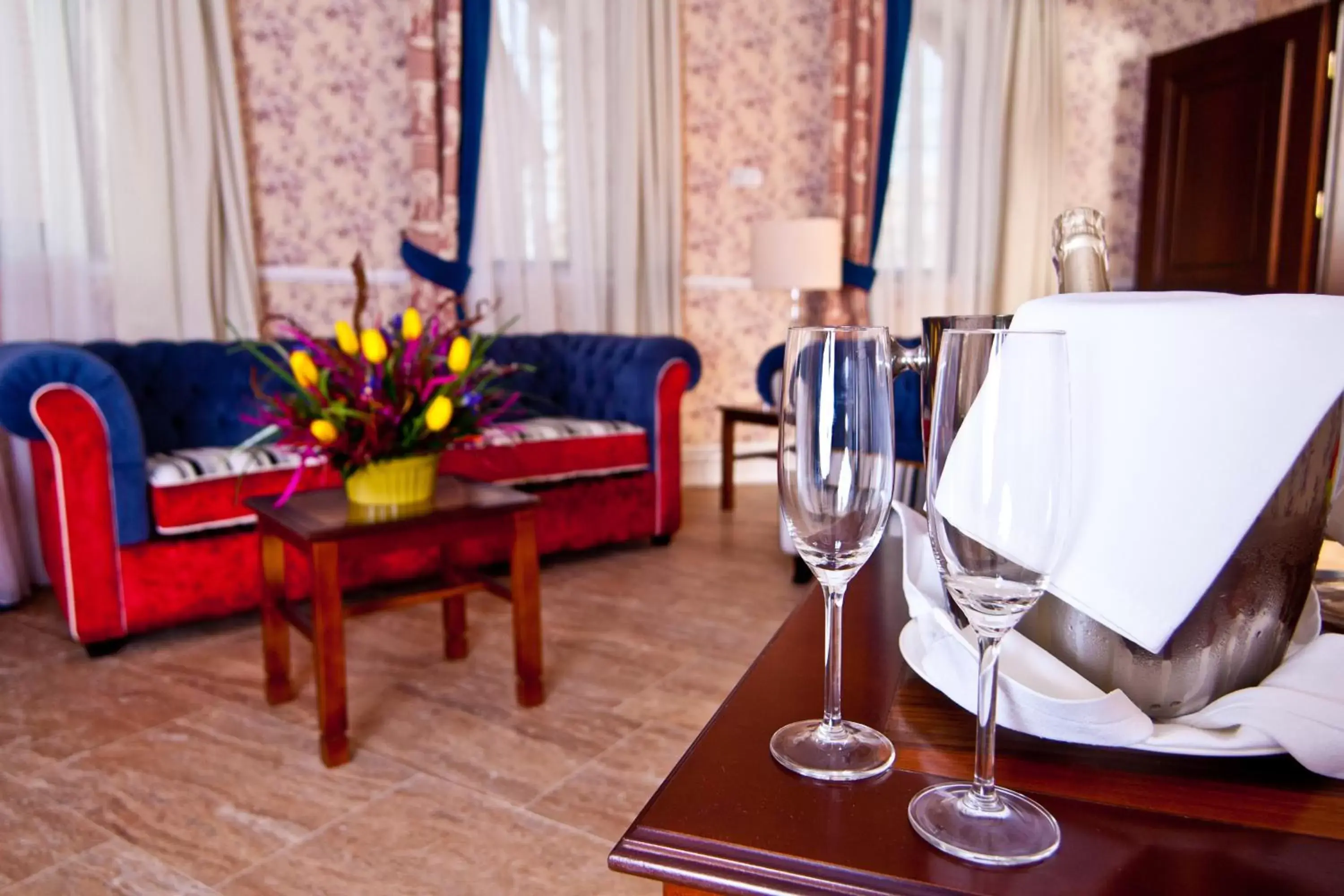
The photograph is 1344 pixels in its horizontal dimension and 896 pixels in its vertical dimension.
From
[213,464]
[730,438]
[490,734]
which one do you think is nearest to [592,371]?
[730,438]

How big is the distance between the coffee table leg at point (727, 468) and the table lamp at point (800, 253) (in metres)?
0.75

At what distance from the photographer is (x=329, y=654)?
1.79 meters

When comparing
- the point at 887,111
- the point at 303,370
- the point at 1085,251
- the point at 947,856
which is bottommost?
the point at 947,856

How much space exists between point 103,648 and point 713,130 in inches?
149

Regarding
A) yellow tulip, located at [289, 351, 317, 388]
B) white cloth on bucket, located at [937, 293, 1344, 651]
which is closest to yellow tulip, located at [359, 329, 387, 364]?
yellow tulip, located at [289, 351, 317, 388]

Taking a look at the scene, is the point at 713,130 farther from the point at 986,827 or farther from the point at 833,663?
the point at 986,827

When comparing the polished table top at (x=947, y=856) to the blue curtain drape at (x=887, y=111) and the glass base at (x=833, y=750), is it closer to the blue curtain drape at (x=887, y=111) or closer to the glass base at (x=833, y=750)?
the glass base at (x=833, y=750)

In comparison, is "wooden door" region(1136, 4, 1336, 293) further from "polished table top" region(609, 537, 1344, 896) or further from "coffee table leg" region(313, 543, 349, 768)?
"polished table top" region(609, 537, 1344, 896)

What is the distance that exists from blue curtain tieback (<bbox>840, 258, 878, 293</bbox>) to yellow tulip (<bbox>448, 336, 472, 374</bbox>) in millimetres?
3476

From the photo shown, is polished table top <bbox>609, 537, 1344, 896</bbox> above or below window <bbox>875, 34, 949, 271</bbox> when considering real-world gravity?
below

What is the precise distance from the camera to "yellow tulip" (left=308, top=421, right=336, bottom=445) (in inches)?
70.9

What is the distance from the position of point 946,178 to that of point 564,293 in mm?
2353

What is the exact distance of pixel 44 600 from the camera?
2.99 metres

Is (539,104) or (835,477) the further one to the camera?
(539,104)
